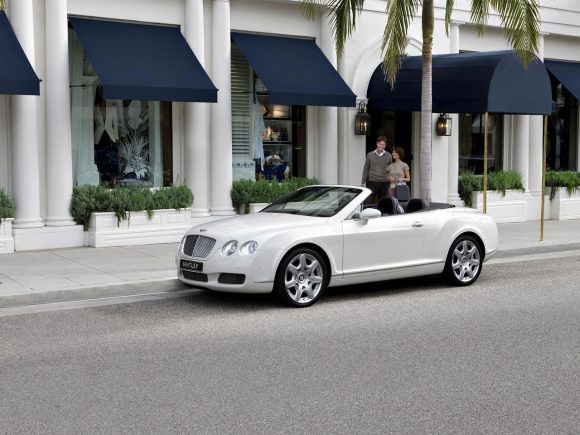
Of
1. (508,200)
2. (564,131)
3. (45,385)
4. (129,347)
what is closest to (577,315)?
(129,347)

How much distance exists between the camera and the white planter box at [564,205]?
21345mm

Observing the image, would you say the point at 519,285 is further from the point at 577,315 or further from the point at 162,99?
the point at 162,99

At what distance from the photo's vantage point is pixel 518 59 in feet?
57.1

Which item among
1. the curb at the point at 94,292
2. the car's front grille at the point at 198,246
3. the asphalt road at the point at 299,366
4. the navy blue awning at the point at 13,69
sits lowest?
the asphalt road at the point at 299,366

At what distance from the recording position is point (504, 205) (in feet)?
67.6

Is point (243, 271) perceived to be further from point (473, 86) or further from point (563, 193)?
point (563, 193)

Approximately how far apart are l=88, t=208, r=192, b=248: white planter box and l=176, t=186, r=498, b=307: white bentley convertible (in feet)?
14.8

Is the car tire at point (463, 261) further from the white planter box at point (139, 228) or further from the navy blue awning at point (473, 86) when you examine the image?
the white planter box at point (139, 228)

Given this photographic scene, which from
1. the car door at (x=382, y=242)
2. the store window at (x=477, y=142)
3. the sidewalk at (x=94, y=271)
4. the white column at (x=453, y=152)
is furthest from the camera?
the store window at (x=477, y=142)

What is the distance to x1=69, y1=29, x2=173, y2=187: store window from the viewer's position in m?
15.7

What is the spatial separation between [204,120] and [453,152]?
6.64 meters

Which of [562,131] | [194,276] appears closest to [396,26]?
[194,276]

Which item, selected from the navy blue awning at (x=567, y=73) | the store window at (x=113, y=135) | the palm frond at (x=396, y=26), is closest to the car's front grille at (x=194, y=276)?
the store window at (x=113, y=135)

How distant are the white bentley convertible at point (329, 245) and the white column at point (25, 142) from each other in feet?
16.0
